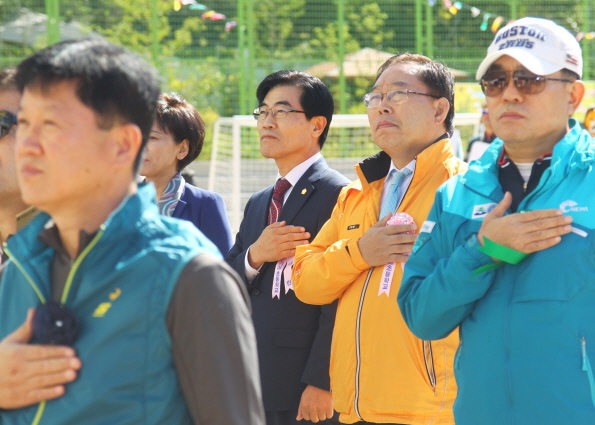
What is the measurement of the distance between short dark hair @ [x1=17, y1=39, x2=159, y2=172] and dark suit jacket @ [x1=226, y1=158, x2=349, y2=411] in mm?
2080

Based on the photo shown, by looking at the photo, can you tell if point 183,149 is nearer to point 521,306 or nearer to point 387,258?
point 387,258

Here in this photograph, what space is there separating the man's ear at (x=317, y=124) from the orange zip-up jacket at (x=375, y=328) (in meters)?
0.85

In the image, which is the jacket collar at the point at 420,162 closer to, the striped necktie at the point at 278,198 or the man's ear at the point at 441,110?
Result: the man's ear at the point at 441,110

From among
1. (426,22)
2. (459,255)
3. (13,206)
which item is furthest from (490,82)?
(426,22)

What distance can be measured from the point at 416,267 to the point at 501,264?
34cm

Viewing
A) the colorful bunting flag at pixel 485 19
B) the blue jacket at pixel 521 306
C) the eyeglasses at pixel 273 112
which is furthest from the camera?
the colorful bunting flag at pixel 485 19

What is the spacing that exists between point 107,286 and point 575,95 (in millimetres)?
1833

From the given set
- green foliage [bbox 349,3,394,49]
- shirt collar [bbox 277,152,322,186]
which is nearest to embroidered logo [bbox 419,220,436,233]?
shirt collar [bbox 277,152,322,186]

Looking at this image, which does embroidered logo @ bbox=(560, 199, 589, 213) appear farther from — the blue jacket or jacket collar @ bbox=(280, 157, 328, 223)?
jacket collar @ bbox=(280, 157, 328, 223)

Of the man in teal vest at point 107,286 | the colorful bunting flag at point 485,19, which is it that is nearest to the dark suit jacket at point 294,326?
the man in teal vest at point 107,286

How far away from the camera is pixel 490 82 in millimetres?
2697

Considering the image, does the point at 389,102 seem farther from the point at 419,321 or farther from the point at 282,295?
the point at 419,321

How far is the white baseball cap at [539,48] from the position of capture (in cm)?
258

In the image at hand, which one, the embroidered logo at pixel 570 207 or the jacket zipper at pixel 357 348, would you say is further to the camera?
the jacket zipper at pixel 357 348
